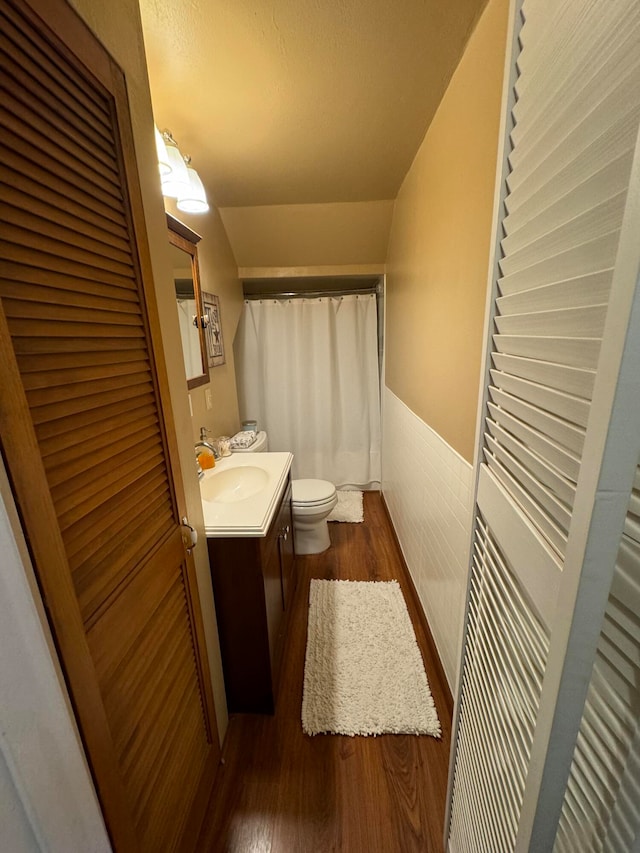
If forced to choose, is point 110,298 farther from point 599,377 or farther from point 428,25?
point 428,25

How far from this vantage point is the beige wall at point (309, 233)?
2.29 meters

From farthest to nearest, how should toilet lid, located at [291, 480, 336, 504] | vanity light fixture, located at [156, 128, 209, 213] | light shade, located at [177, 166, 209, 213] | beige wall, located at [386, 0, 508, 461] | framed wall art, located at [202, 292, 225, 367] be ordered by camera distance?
1. toilet lid, located at [291, 480, 336, 504]
2. framed wall art, located at [202, 292, 225, 367]
3. light shade, located at [177, 166, 209, 213]
4. vanity light fixture, located at [156, 128, 209, 213]
5. beige wall, located at [386, 0, 508, 461]

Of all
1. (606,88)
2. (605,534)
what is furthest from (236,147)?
(605,534)

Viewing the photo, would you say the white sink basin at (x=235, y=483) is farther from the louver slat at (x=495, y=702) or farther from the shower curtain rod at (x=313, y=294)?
the shower curtain rod at (x=313, y=294)

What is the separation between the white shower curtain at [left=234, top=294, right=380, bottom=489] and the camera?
10.0 feet

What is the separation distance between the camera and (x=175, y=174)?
1365 mm

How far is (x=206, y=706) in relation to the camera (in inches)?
42.2

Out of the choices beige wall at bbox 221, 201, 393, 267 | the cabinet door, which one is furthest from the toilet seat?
beige wall at bbox 221, 201, 393, 267

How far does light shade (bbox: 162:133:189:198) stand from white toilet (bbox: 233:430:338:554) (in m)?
1.40

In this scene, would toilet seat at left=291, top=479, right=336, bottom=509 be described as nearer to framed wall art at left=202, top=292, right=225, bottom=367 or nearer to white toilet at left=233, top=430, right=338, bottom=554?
white toilet at left=233, top=430, right=338, bottom=554

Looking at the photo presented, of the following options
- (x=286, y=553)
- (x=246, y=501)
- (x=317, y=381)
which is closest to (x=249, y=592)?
(x=246, y=501)

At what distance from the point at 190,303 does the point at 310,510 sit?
1.46 metres

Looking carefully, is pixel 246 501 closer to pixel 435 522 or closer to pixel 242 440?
pixel 435 522

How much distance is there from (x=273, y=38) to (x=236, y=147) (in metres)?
0.64
